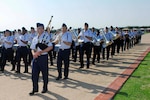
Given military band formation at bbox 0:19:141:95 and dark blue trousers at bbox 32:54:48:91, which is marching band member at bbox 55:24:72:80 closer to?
military band formation at bbox 0:19:141:95

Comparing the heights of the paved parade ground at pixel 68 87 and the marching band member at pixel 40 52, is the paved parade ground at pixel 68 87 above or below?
below

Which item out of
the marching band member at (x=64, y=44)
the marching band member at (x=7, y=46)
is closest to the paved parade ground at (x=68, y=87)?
the marching band member at (x=64, y=44)

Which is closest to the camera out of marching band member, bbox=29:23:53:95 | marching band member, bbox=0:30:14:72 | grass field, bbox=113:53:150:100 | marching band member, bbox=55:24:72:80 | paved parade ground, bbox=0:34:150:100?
grass field, bbox=113:53:150:100

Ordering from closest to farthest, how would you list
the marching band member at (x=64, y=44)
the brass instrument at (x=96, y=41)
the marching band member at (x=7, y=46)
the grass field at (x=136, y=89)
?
the grass field at (x=136, y=89), the marching band member at (x=64, y=44), the marching band member at (x=7, y=46), the brass instrument at (x=96, y=41)

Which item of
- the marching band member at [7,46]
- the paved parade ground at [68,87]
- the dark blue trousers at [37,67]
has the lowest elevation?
the paved parade ground at [68,87]

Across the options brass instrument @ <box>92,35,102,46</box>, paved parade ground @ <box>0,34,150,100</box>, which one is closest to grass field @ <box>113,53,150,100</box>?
paved parade ground @ <box>0,34,150,100</box>

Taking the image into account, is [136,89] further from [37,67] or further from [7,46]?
[7,46]

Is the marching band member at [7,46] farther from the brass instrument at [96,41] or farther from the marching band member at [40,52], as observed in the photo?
the marching band member at [40,52]

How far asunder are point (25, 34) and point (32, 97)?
5225mm

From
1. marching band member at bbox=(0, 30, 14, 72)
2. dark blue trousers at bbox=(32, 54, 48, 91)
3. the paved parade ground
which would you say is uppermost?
marching band member at bbox=(0, 30, 14, 72)

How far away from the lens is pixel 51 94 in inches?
324

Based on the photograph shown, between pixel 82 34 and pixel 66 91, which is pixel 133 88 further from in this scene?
pixel 82 34

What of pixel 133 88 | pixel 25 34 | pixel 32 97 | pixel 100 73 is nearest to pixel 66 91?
pixel 32 97

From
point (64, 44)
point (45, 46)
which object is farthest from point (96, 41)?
point (45, 46)
